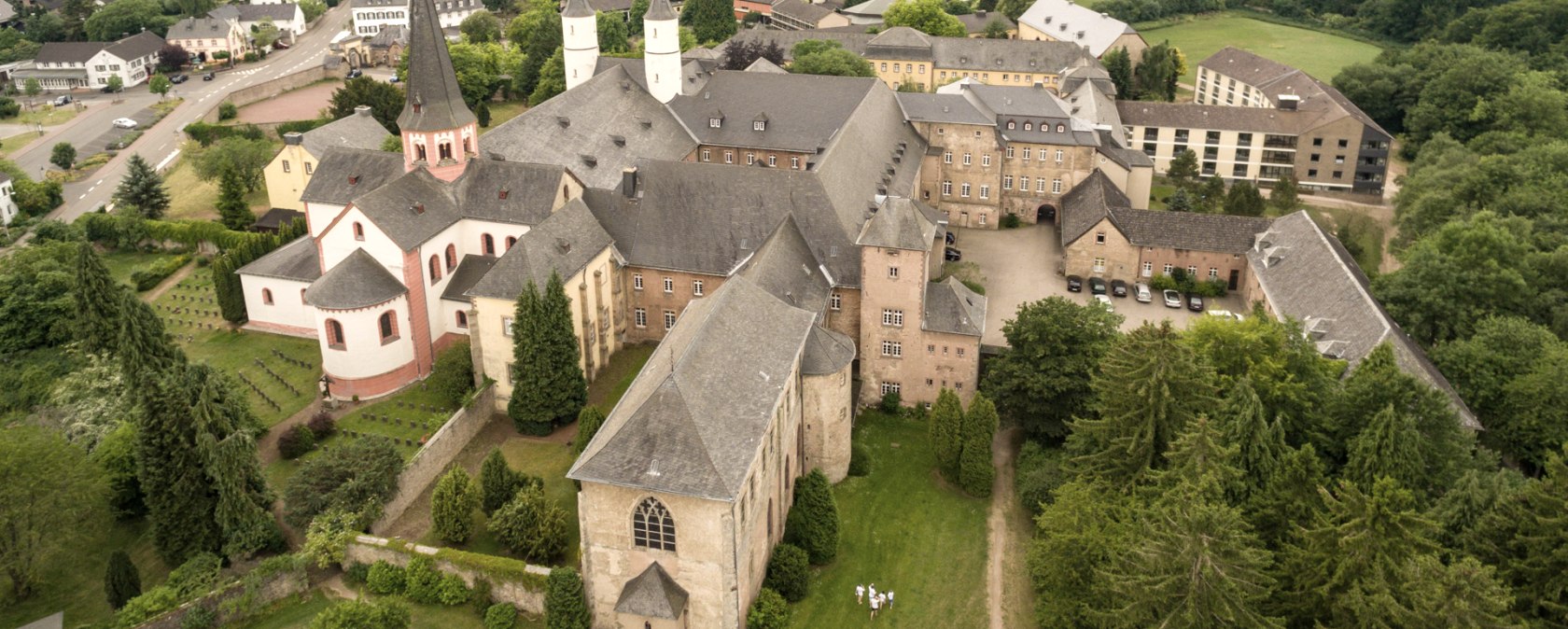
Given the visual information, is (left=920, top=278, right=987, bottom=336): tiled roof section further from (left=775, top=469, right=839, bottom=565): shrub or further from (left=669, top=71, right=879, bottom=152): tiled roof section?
(left=669, top=71, right=879, bottom=152): tiled roof section

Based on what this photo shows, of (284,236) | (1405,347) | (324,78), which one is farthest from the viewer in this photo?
(324,78)

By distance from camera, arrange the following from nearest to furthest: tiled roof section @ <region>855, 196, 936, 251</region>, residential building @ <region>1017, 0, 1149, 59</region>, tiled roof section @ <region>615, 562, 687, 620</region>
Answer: tiled roof section @ <region>615, 562, 687, 620</region> < tiled roof section @ <region>855, 196, 936, 251</region> < residential building @ <region>1017, 0, 1149, 59</region>

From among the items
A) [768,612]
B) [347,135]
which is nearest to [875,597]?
[768,612]

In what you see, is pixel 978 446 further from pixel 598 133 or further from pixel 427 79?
pixel 427 79

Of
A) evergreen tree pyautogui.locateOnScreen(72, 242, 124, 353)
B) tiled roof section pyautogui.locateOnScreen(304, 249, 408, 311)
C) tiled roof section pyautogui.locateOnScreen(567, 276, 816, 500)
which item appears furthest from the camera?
tiled roof section pyautogui.locateOnScreen(304, 249, 408, 311)

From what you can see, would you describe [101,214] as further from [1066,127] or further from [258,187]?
[1066,127]

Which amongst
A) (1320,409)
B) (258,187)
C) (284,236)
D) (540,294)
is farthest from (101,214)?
(1320,409)

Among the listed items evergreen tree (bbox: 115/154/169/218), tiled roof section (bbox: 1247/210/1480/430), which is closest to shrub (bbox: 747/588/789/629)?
tiled roof section (bbox: 1247/210/1480/430)
